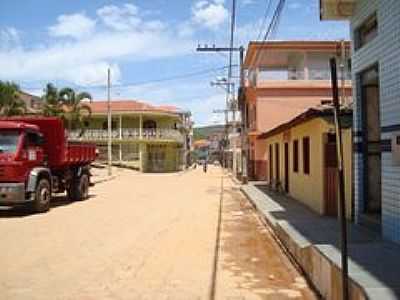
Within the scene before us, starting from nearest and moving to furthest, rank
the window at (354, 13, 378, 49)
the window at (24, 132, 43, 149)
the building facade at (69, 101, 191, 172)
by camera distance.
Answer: the window at (354, 13, 378, 49), the window at (24, 132, 43, 149), the building facade at (69, 101, 191, 172)

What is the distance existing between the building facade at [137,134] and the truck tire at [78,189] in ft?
130

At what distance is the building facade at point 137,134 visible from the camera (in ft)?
225

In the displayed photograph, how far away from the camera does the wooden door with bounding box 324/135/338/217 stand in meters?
16.8

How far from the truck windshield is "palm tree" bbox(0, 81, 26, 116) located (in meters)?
23.4

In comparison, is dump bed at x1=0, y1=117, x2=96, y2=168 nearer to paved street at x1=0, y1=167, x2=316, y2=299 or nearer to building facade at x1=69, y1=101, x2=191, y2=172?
paved street at x1=0, y1=167, x2=316, y2=299

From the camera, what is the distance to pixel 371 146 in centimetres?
1288

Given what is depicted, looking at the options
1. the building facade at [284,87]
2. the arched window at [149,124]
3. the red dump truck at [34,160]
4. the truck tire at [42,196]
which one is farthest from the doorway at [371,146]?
the arched window at [149,124]

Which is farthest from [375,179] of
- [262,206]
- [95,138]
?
[95,138]

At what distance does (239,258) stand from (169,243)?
90.2 inches

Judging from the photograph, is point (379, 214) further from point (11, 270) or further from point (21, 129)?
point (21, 129)

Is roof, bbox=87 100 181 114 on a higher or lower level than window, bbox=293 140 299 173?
higher

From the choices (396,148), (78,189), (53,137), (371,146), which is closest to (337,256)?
(396,148)

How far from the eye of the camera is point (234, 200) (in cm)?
2711

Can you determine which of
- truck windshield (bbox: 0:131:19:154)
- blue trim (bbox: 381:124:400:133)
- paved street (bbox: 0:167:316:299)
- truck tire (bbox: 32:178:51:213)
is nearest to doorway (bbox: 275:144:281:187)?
paved street (bbox: 0:167:316:299)
